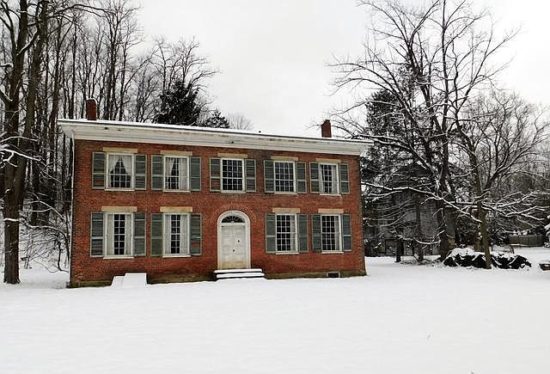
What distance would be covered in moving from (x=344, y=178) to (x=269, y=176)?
3800mm

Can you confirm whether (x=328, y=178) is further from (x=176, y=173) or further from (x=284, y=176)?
(x=176, y=173)

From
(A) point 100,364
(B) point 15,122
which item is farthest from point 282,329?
(B) point 15,122

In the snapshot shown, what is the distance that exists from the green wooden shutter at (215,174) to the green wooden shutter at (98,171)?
14.6 ft

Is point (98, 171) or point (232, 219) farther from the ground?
point (98, 171)

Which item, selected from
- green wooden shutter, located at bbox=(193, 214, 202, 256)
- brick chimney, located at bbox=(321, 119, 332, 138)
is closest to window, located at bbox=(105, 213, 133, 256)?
green wooden shutter, located at bbox=(193, 214, 202, 256)

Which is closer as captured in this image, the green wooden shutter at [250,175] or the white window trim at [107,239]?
the white window trim at [107,239]

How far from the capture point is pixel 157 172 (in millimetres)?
19828

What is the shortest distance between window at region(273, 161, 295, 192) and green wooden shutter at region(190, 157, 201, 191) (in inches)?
138

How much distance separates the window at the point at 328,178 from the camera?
22.4 m

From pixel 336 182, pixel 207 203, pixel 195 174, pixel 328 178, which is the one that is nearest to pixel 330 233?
pixel 336 182

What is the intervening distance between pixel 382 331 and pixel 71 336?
5640 mm

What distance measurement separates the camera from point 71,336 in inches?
335

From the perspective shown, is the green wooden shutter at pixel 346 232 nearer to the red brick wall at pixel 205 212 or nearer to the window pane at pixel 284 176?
the red brick wall at pixel 205 212

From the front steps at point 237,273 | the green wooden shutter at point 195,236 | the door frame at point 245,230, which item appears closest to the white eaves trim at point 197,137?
the door frame at point 245,230
